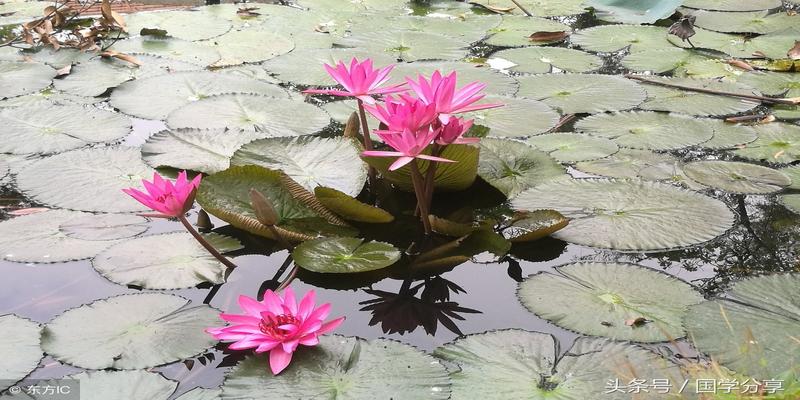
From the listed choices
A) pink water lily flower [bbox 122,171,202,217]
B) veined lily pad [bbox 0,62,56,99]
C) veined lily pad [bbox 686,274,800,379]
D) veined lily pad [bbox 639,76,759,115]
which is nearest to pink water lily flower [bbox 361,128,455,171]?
pink water lily flower [bbox 122,171,202,217]

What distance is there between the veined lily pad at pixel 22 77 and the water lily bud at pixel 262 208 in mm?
1707

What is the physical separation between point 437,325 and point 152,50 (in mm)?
2405

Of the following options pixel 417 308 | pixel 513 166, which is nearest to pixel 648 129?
pixel 513 166

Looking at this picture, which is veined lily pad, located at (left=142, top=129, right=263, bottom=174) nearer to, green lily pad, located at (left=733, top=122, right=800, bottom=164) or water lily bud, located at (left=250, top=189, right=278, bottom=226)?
water lily bud, located at (left=250, top=189, right=278, bottom=226)

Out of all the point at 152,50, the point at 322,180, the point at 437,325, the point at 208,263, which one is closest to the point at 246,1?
the point at 152,50

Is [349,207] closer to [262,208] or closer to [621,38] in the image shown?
[262,208]

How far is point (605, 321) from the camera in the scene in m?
1.76

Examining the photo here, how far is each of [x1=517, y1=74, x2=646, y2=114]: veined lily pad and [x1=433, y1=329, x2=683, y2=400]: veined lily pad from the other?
1.52m

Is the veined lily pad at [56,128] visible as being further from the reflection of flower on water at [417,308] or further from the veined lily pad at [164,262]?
the reflection of flower on water at [417,308]

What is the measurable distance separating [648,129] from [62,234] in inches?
76.1

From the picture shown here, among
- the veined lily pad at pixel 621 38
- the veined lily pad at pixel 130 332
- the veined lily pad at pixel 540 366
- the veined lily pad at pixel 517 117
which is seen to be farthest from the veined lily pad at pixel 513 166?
the veined lily pad at pixel 621 38

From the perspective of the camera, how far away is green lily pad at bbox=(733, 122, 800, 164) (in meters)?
2.65

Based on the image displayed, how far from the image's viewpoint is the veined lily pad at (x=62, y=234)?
2.04 meters

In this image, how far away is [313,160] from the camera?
7.75ft
